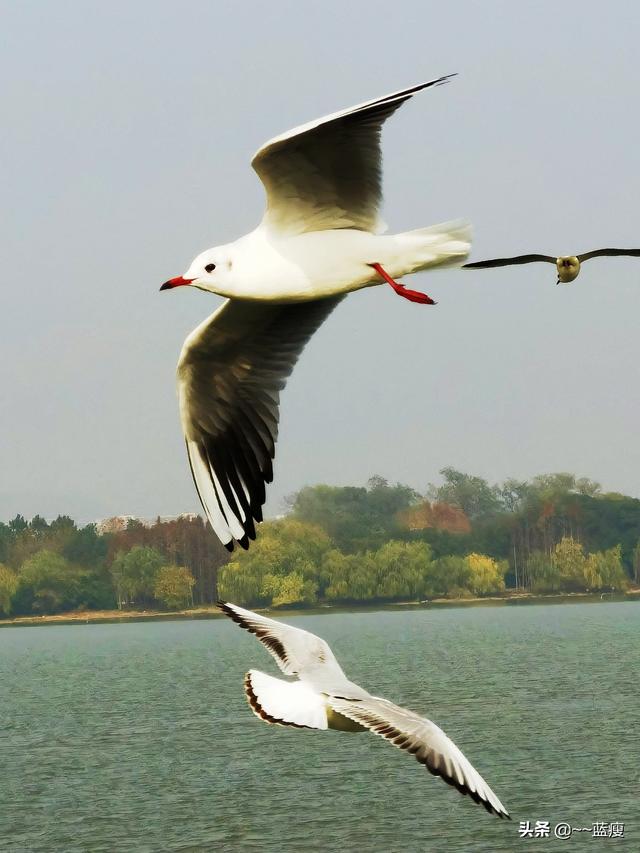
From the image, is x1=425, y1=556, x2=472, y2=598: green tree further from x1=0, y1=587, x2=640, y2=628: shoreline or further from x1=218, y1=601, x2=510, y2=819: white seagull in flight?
x1=218, y1=601, x2=510, y2=819: white seagull in flight

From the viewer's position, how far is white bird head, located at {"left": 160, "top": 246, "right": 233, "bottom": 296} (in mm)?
9211

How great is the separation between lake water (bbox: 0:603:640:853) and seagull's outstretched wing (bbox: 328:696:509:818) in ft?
76.3

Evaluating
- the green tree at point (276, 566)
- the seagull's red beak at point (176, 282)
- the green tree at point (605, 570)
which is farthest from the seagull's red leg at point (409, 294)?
the green tree at point (605, 570)

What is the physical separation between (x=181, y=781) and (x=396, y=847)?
12.7m

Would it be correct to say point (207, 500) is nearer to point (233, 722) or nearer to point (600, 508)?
point (233, 722)

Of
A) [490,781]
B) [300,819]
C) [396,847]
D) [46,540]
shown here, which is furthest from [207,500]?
[46,540]

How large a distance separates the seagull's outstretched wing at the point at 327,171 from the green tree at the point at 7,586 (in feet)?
428

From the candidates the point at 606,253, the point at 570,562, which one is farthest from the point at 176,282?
the point at 570,562

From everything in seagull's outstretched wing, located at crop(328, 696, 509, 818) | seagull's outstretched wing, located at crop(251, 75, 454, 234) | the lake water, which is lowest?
the lake water

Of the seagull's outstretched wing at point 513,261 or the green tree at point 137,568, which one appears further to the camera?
the green tree at point 137,568

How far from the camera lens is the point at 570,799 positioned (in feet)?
134

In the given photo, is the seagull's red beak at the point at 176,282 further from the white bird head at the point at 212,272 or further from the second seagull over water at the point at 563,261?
the second seagull over water at the point at 563,261

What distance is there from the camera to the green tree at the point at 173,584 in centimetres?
13100

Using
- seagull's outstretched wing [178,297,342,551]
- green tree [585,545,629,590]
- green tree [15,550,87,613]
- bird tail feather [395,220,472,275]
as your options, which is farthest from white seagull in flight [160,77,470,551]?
green tree [15,550,87,613]
